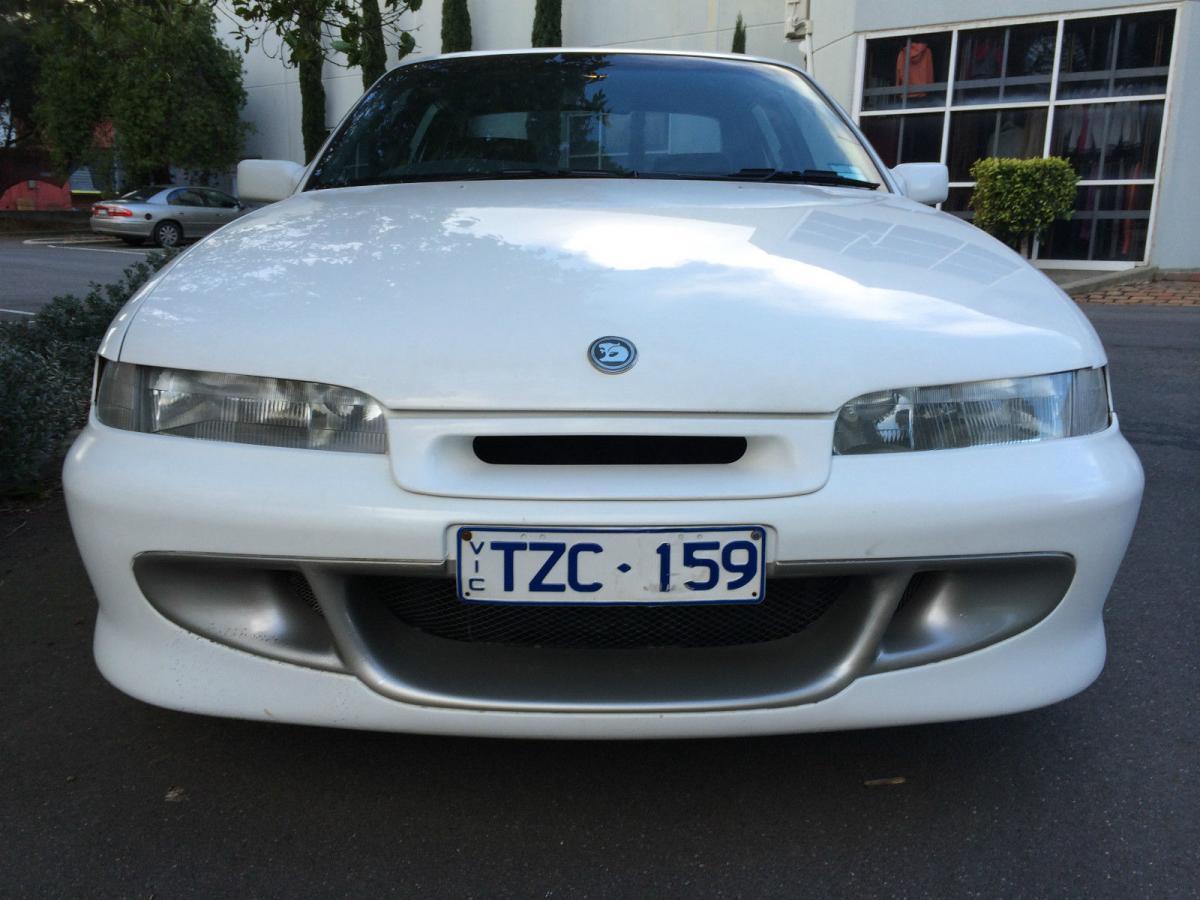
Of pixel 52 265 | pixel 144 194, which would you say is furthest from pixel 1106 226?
pixel 144 194

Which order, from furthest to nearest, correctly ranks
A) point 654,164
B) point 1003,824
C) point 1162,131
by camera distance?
1. point 1162,131
2. point 654,164
3. point 1003,824

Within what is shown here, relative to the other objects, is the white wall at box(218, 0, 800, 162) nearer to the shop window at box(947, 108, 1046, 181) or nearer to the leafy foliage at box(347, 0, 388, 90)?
the shop window at box(947, 108, 1046, 181)

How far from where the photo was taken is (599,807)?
5.91 feet

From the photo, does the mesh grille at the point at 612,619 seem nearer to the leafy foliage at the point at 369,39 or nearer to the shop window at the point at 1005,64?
the leafy foliage at the point at 369,39

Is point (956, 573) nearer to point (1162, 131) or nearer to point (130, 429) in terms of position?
point (130, 429)

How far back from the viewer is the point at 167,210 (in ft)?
63.5

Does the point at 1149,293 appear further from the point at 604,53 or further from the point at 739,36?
the point at 604,53

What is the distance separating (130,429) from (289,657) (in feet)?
1.46

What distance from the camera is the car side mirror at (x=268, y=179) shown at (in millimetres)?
3162

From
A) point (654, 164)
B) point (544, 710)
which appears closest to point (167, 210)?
point (654, 164)

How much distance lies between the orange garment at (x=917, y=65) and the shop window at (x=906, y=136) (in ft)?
1.16

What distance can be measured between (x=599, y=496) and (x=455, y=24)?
1974 centimetres

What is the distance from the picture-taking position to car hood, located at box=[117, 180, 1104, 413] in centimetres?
158

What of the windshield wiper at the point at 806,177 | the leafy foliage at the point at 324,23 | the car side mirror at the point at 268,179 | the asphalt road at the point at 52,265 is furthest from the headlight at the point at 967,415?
the asphalt road at the point at 52,265
